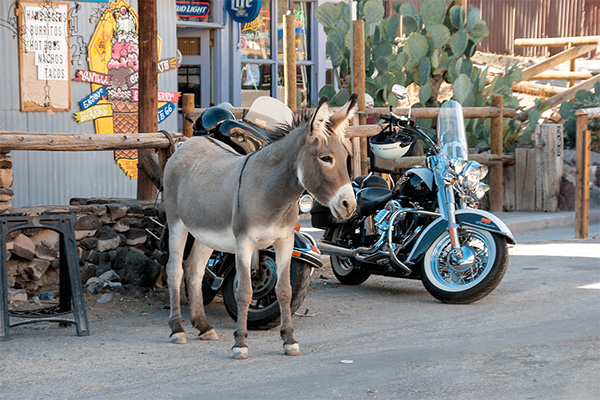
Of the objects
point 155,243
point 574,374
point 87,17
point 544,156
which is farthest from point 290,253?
point 544,156

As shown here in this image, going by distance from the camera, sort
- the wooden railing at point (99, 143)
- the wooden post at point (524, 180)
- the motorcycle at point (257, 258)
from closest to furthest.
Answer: the motorcycle at point (257, 258), the wooden railing at point (99, 143), the wooden post at point (524, 180)

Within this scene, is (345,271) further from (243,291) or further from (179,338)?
(243,291)

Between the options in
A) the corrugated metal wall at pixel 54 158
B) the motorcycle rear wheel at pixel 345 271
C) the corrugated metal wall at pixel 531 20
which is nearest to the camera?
the motorcycle rear wheel at pixel 345 271

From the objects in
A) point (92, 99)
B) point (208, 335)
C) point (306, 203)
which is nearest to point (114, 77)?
point (92, 99)

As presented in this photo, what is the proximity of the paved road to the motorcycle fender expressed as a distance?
0.52 metres

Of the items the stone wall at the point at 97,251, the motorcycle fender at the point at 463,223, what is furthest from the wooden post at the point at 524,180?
the stone wall at the point at 97,251

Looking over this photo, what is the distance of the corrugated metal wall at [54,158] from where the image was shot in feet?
37.7

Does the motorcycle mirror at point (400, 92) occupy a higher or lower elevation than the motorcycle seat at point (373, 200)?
higher

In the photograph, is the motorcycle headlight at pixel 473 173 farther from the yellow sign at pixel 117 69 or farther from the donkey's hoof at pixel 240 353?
the yellow sign at pixel 117 69

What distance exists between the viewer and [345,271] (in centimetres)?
936

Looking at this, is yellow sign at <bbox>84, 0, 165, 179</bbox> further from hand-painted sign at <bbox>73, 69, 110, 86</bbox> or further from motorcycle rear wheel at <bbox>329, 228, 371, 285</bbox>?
motorcycle rear wheel at <bbox>329, 228, 371, 285</bbox>

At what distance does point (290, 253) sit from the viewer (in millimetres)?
6387

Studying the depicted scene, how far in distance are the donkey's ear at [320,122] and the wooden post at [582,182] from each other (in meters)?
7.74

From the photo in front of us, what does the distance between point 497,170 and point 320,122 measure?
378 inches
